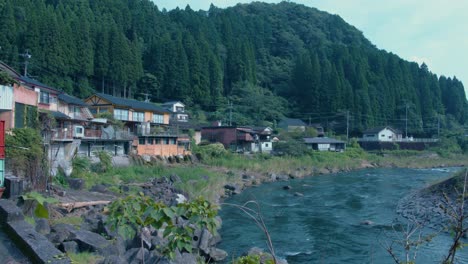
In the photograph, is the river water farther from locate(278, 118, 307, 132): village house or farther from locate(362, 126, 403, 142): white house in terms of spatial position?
locate(362, 126, 403, 142): white house

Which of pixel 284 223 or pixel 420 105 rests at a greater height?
pixel 420 105

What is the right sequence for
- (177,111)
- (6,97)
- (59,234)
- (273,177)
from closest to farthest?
(59,234), (6,97), (273,177), (177,111)

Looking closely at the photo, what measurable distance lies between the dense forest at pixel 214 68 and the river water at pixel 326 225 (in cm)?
2592

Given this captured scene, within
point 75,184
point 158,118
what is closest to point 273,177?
point 158,118

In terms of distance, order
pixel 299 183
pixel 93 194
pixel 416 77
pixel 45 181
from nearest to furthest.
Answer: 1. pixel 45 181
2. pixel 93 194
3. pixel 299 183
4. pixel 416 77

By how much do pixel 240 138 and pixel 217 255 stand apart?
2833 cm

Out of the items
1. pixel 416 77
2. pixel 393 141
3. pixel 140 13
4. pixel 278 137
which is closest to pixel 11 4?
pixel 140 13

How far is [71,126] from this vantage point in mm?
22328

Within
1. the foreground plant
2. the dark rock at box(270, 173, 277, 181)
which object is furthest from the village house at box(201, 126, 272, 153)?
the foreground plant

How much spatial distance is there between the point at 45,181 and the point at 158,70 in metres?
38.8

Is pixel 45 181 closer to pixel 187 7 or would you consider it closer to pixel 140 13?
pixel 140 13

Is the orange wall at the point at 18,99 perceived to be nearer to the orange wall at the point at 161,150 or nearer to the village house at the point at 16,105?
the village house at the point at 16,105

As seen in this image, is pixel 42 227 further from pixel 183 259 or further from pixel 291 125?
pixel 291 125

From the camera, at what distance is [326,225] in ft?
48.7
